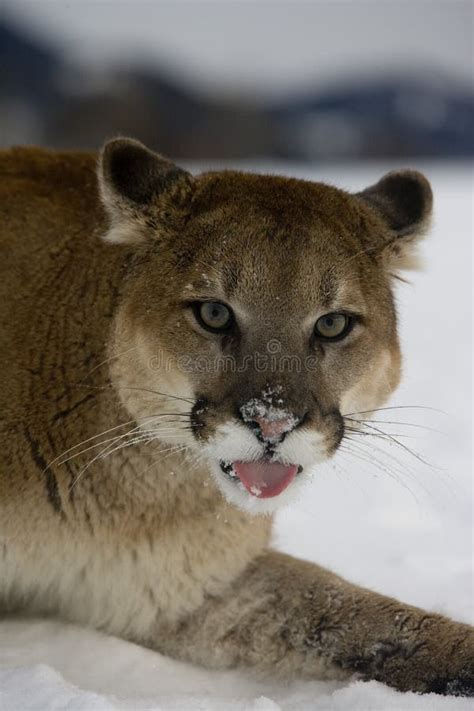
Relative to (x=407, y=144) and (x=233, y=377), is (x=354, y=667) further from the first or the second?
(x=407, y=144)

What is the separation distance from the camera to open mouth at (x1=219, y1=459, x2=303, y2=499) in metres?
3.18

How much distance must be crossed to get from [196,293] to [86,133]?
16.6 metres

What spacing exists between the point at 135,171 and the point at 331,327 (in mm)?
1063

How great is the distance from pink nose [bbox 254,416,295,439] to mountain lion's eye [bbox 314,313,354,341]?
1.66ft

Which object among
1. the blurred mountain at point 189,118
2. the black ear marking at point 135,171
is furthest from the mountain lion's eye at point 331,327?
the blurred mountain at point 189,118

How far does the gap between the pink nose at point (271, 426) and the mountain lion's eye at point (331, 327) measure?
0.51 meters

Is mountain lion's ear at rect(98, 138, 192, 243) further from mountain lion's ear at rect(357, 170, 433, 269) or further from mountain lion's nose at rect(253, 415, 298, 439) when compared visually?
mountain lion's nose at rect(253, 415, 298, 439)

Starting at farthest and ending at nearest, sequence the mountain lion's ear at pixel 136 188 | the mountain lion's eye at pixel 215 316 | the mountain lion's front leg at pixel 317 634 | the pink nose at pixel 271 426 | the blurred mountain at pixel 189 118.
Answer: the blurred mountain at pixel 189 118 < the mountain lion's ear at pixel 136 188 < the mountain lion's front leg at pixel 317 634 < the mountain lion's eye at pixel 215 316 < the pink nose at pixel 271 426

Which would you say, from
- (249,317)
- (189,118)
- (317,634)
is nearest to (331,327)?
(249,317)

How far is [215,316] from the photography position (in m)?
3.41

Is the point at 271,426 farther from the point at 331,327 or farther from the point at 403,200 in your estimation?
the point at 403,200

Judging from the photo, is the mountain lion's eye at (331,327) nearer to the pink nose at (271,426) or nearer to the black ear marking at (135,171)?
the pink nose at (271,426)

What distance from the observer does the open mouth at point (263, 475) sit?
10.4 feet

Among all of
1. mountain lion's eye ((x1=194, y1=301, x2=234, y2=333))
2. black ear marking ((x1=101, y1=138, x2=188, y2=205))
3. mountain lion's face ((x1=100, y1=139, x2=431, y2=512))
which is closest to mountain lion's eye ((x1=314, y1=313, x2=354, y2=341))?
mountain lion's face ((x1=100, y1=139, x2=431, y2=512))
